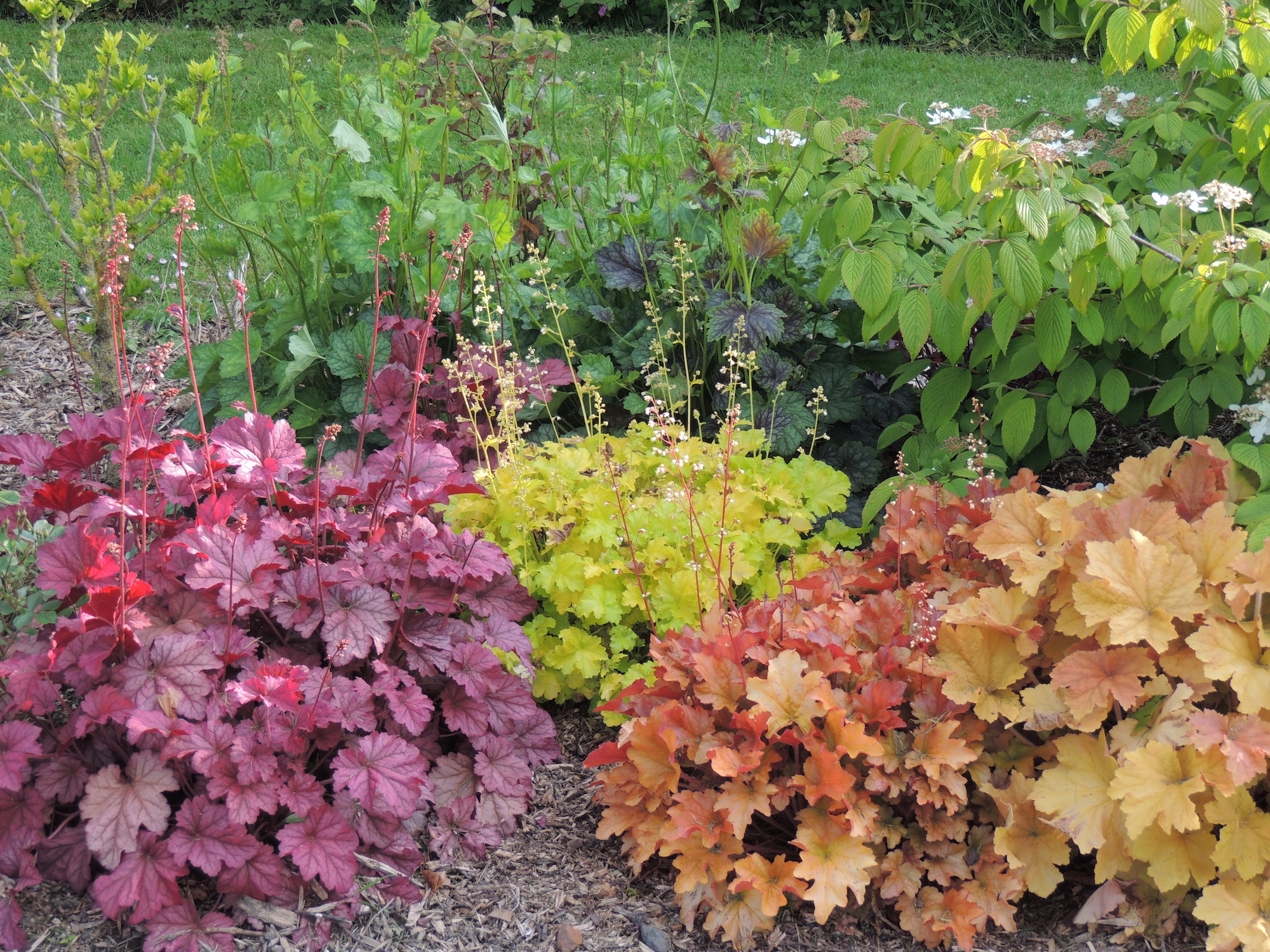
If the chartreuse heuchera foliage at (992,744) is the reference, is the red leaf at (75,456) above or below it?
above

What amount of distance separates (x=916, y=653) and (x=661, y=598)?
656 millimetres

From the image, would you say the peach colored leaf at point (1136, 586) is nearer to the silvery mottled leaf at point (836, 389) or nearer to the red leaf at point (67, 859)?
the silvery mottled leaf at point (836, 389)

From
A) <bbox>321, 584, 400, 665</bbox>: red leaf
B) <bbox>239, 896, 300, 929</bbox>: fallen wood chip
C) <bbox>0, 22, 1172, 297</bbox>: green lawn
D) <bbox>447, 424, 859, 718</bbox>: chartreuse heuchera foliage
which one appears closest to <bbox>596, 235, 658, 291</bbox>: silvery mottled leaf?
<bbox>447, 424, 859, 718</bbox>: chartreuse heuchera foliage

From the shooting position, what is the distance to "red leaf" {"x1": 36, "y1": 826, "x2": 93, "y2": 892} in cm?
185

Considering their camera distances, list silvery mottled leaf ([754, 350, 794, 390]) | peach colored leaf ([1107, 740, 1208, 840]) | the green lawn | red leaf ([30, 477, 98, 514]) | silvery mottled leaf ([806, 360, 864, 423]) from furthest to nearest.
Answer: the green lawn, silvery mottled leaf ([806, 360, 864, 423]), silvery mottled leaf ([754, 350, 794, 390]), red leaf ([30, 477, 98, 514]), peach colored leaf ([1107, 740, 1208, 840])

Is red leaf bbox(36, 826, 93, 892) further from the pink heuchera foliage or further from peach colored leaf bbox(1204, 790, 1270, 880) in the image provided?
peach colored leaf bbox(1204, 790, 1270, 880)

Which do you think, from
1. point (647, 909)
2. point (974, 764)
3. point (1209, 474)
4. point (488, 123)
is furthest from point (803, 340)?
point (647, 909)

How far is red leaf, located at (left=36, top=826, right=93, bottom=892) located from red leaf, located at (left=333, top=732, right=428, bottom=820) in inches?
18.1

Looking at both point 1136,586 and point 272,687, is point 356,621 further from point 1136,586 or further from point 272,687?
point 1136,586

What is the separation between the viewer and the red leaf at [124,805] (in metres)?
1.72

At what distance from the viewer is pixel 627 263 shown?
10.7 feet

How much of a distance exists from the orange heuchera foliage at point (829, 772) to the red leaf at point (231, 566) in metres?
0.73

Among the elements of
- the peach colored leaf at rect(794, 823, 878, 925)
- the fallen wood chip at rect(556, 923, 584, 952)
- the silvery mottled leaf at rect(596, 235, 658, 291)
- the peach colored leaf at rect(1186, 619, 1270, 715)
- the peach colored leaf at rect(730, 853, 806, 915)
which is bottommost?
the fallen wood chip at rect(556, 923, 584, 952)

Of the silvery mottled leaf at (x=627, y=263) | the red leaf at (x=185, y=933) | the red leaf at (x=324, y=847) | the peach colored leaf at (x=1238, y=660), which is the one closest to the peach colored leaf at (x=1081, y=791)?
the peach colored leaf at (x=1238, y=660)
